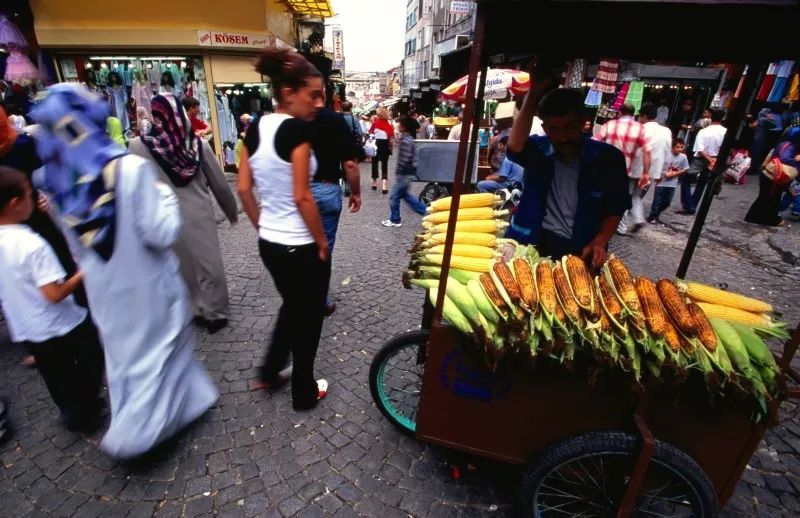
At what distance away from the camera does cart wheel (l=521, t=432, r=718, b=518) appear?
5.61ft

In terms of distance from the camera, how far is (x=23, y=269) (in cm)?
208

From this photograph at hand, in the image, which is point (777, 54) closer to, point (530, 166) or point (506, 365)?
point (530, 166)

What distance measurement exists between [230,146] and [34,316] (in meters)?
10.5

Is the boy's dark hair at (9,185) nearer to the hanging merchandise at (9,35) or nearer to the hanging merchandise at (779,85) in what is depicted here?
the hanging merchandise at (9,35)

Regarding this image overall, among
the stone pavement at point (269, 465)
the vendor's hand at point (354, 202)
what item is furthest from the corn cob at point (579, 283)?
the vendor's hand at point (354, 202)

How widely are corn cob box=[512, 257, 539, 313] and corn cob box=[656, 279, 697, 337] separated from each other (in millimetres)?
607

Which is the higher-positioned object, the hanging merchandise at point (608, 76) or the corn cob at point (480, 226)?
the hanging merchandise at point (608, 76)

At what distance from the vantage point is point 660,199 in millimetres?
7719

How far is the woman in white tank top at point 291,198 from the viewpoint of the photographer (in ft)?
7.09

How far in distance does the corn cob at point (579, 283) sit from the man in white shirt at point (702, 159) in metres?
7.92

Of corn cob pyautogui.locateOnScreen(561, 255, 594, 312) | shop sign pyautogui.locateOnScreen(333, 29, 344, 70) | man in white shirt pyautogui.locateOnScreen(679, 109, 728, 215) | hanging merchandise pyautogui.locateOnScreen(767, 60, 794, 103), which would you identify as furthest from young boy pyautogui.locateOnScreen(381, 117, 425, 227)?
shop sign pyautogui.locateOnScreen(333, 29, 344, 70)

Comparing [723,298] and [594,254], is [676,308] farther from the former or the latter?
[594,254]

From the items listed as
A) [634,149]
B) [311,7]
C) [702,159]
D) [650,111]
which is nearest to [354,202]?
[634,149]

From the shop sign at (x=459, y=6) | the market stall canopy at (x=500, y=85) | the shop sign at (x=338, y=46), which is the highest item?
the shop sign at (x=338, y=46)
